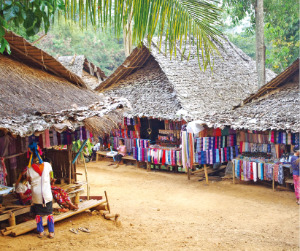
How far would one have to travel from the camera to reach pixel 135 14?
10.9 feet

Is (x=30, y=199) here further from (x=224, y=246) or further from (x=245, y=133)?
(x=245, y=133)

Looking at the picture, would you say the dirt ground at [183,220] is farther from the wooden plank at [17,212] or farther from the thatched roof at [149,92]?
the thatched roof at [149,92]

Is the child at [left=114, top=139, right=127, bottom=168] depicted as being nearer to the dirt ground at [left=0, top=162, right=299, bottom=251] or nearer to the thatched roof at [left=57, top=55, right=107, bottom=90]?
the dirt ground at [left=0, top=162, right=299, bottom=251]

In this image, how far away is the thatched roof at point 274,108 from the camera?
9195 millimetres

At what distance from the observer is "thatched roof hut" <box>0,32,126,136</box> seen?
213 inches

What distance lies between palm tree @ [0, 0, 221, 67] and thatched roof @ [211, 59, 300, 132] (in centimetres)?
610

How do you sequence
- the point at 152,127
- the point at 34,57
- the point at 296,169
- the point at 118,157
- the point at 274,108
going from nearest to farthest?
the point at 34,57 < the point at 296,169 < the point at 274,108 < the point at 152,127 < the point at 118,157

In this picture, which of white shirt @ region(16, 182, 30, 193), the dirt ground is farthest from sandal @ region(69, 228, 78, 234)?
white shirt @ region(16, 182, 30, 193)

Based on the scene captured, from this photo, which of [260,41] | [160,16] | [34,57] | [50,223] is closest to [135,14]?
[160,16]

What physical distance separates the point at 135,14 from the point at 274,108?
7.90 m

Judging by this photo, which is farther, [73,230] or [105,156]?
[105,156]

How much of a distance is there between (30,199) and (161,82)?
8967mm

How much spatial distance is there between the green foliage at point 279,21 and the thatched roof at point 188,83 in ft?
5.93

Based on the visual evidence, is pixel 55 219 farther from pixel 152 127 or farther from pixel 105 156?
pixel 105 156
